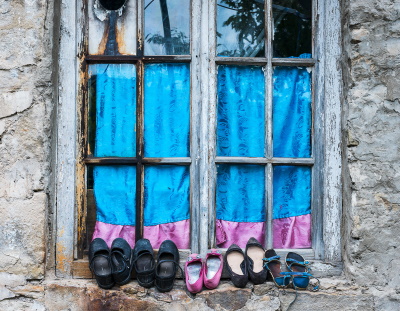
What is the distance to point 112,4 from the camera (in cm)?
258

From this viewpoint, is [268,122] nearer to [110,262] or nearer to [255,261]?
[255,261]

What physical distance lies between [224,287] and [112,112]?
3.67 ft

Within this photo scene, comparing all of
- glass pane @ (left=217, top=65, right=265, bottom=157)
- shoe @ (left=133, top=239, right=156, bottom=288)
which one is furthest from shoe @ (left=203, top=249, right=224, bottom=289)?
glass pane @ (left=217, top=65, right=265, bottom=157)

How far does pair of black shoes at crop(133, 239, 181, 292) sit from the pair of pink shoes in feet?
0.25

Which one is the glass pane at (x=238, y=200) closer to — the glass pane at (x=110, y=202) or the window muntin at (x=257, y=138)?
the window muntin at (x=257, y=138)

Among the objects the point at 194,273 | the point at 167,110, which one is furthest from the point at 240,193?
the point at 167,110

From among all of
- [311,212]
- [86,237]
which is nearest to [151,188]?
[86,237]

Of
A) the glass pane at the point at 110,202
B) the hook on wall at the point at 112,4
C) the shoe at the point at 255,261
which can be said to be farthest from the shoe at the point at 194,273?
the hook on wall at the point at 112,4

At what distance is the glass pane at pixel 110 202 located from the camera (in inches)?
100

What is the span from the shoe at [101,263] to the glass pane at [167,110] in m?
0.55

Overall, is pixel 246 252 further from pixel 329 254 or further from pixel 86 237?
pixel 86 237

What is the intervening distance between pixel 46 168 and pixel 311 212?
144 centimetres

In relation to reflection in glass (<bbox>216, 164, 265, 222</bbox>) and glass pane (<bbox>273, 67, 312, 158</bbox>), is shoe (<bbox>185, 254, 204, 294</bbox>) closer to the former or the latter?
reflection in glass (<bbox>216, 164, 265, 222</bbox>)

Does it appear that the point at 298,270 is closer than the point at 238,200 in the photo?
Yes
